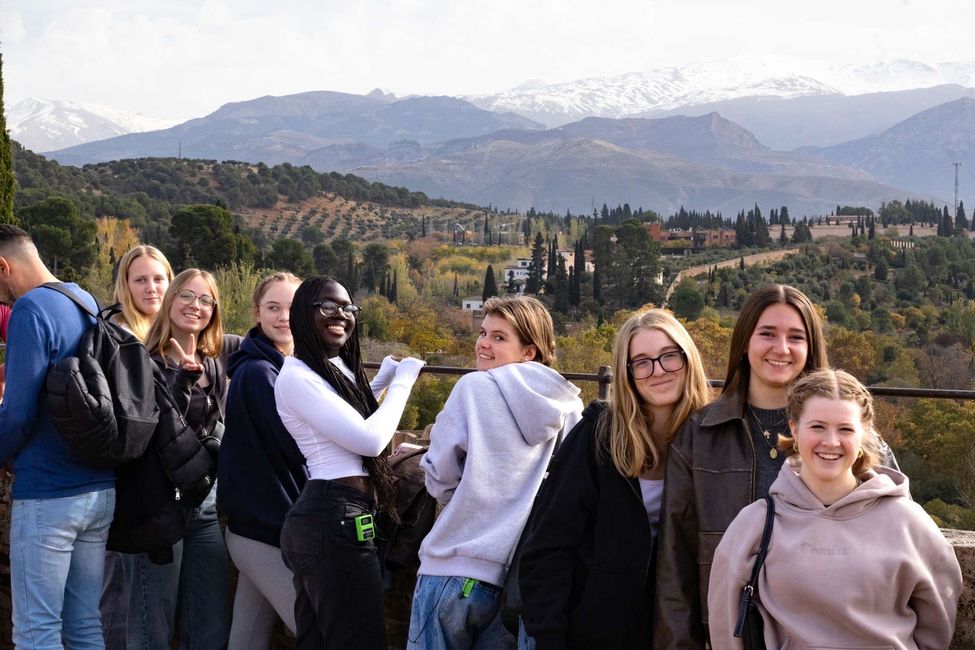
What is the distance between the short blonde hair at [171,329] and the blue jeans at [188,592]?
527mm

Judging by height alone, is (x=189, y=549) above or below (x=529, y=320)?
below

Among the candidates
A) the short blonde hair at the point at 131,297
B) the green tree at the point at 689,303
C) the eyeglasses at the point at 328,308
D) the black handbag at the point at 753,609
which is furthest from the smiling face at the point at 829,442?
the green tree at the point at 689,303

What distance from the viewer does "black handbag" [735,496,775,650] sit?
2301 mm

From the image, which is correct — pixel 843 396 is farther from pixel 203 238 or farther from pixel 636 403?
pixel 203 238

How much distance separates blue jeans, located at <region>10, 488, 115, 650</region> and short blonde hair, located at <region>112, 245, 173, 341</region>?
753 mm

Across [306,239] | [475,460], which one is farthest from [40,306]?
[306,239]

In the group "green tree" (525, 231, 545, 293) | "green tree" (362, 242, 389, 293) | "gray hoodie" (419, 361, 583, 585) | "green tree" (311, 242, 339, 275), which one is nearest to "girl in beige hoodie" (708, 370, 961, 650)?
"gray hoodie" (419, 361, 583, 585)

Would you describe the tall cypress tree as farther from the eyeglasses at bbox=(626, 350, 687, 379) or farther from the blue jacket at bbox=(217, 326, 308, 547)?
the eyeglasses at bbox=(626, 350, 687, 379)

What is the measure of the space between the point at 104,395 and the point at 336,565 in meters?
0.92

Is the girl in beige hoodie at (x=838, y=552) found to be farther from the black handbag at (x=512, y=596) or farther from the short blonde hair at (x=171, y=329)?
the short blonde hair at (x=171, y=329)

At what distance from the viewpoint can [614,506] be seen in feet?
8.46

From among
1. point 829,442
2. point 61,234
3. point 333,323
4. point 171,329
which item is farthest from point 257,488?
point 61,234

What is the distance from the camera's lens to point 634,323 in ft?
8.85

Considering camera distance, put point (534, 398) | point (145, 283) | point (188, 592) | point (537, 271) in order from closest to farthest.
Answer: point (534, 398), point (188, 592), point (145, 283), point (537, 271)
